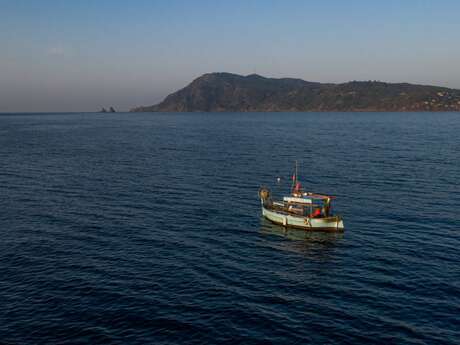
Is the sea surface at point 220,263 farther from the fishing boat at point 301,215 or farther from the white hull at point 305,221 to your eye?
the fishing boat at point 301,215

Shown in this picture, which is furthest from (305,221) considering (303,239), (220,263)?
(220,263)

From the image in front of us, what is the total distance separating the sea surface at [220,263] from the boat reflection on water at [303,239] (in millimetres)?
249

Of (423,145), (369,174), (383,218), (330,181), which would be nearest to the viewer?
(383,218)

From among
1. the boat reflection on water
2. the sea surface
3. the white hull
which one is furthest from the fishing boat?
the sea surface

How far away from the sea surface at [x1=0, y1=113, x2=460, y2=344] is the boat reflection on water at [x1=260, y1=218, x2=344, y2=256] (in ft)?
0.82

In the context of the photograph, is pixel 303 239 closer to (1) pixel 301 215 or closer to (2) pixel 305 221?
(2) pixel 305 221

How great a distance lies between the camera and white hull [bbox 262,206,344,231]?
55219mm

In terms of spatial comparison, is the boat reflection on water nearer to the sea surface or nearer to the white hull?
the sea surface

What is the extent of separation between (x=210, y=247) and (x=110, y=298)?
50.0 ft

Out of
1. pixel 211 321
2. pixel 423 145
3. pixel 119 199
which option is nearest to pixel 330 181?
pixel 119 199

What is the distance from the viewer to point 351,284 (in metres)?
40.6

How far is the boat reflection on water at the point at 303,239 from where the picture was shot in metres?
50.8

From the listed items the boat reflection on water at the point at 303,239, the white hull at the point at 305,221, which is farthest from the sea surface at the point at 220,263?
the white hull at the point at 305,221

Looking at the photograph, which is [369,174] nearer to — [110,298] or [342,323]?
[342,323]
